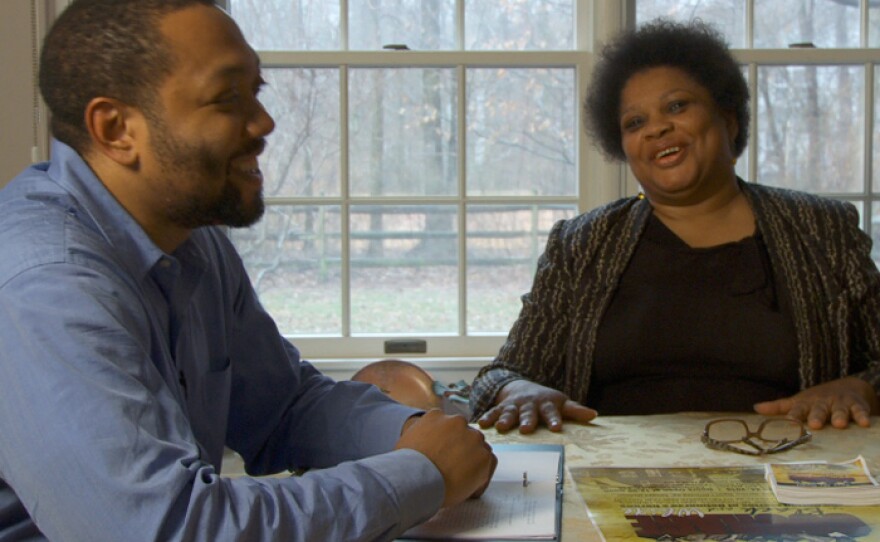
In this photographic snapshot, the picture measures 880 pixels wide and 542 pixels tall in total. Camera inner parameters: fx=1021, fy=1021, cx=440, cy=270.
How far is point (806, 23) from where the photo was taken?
3010mm

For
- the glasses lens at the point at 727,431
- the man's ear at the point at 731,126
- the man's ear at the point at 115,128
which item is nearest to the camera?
the man's ear at the point at 115,128

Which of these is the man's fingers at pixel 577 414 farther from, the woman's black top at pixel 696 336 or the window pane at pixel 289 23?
the window pane at pixel 289 23

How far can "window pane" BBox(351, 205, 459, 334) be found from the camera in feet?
9.85

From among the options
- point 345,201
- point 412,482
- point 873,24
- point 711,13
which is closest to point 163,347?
point 412,482

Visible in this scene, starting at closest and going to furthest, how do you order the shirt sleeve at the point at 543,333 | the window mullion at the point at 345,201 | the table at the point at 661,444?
the table at the point at 661,444 → the shirt sleeve at the point at 543,333 → the window mullion at the point at 345,201

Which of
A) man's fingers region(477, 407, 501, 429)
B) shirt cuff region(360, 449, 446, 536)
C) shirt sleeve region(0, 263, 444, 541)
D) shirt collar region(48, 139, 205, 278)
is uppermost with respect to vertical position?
shirt collar region(48, 139, 205, 278)

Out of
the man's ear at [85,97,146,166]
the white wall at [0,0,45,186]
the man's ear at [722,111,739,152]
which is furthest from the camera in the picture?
the white wall at [0,0,45,186]

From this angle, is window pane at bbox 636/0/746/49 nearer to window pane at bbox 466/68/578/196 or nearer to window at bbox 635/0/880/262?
window at bbox 635/0/880/262

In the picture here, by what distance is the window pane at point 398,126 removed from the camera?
9.77 ft

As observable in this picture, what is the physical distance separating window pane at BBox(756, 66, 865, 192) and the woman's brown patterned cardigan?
2.75 ft

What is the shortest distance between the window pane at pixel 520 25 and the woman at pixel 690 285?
2.39ft

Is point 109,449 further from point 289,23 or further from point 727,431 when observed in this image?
point 289,23

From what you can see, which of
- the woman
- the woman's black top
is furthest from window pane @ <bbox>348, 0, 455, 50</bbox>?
the woman's black top

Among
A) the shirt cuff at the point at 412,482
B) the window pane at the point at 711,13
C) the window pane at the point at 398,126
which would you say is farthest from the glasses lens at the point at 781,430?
the window pane at the point at 711,13
